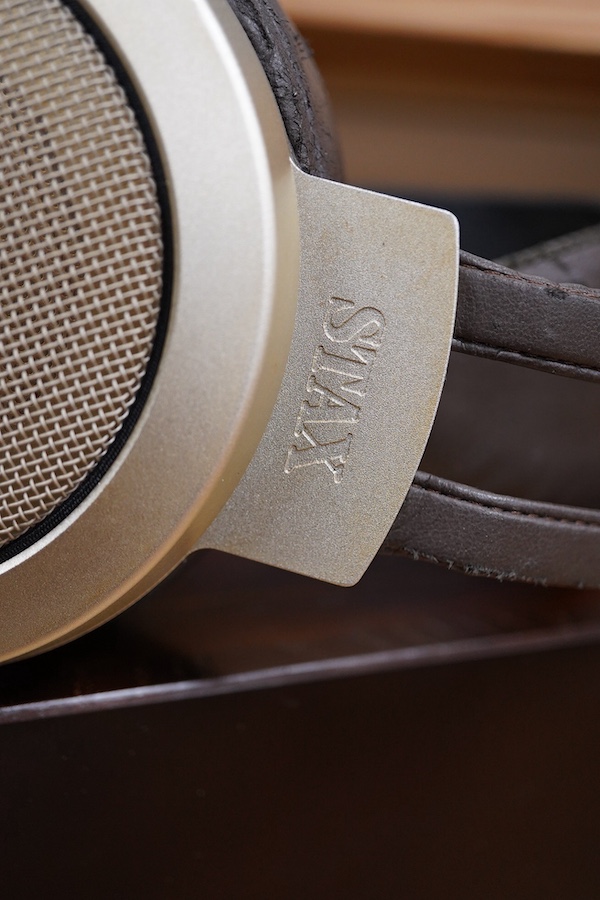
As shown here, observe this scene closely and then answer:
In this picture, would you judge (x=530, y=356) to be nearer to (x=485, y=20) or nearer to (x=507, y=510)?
(x=507, y=510)

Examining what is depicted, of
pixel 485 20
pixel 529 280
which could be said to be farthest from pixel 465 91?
pixel 529 280

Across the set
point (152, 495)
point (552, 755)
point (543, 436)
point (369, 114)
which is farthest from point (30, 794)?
point (369, 114)

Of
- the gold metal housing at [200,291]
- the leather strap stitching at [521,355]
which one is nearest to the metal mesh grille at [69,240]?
the gold metal housing at [200,291]

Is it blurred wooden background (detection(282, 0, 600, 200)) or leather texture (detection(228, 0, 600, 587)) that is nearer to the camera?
leather texture (detection(228, 0, 600, 587))

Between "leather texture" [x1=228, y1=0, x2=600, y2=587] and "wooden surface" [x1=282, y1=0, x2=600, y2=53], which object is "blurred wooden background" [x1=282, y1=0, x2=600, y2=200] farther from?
"leather texture" [x1=228, y1=0, x2=600, y2=587]

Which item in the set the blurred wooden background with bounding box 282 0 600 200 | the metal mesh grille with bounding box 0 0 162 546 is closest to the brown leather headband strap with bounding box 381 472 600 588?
the metal mesh grille with bounding box 0 0 162 546

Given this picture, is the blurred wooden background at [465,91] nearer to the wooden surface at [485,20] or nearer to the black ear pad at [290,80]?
the wooden surface at [485,20]

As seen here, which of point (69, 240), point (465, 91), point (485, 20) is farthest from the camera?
point (465, 91)
